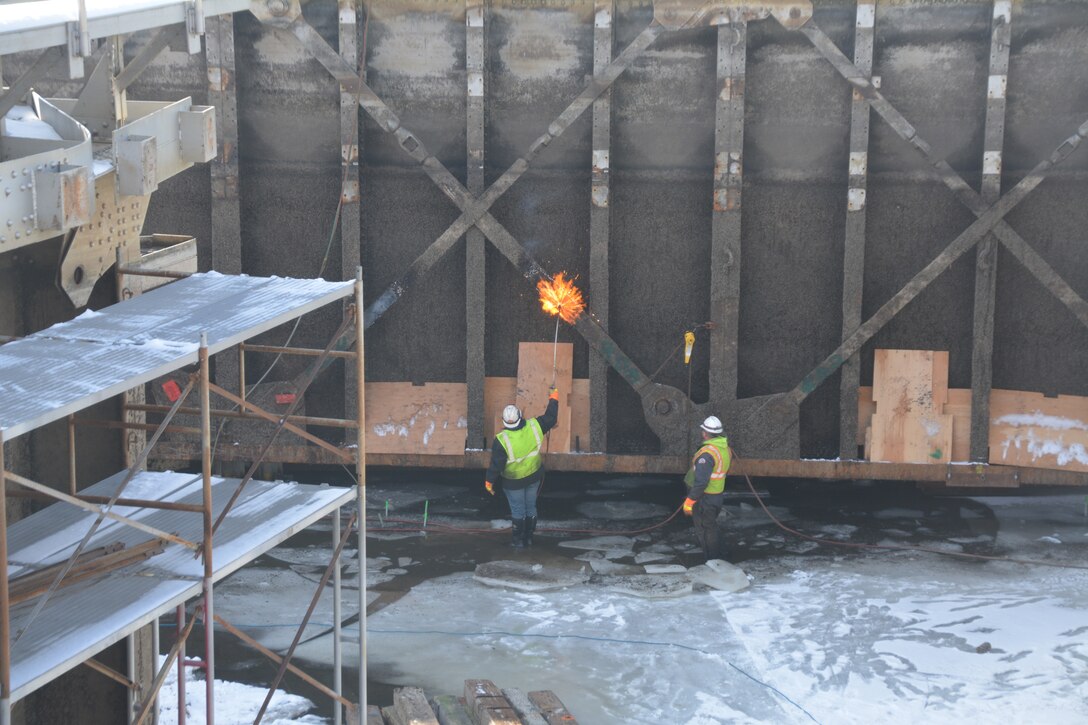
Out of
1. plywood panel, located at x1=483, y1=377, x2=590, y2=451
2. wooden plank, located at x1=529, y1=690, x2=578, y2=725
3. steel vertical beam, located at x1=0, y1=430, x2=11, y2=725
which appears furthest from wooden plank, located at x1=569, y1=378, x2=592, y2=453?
steel vertical beam, located at x1=0, y1=430, x2=11, y2=725

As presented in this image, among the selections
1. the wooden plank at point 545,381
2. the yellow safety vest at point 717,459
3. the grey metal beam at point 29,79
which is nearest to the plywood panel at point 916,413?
the yellow safety vest at point 717,459

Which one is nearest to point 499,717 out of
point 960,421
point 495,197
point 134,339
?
point 134,339

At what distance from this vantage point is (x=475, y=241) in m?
12.7

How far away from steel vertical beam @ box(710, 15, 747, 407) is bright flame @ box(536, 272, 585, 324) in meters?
1.24

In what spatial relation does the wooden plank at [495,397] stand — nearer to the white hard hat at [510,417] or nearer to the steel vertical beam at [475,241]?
the steel vertical beam at [475,241]

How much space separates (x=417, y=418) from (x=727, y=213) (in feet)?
11.4

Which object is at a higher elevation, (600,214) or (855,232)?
(600,214)

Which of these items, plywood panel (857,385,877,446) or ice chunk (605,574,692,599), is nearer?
ice chunk (605,574,692,599)

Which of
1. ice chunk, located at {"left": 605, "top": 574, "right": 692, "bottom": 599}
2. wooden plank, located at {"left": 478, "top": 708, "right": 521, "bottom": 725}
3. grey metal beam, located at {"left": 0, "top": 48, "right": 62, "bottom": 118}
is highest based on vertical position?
grey metal beam, located at {"left": 0, "top": 48, "right": 62, "bottom": 118}

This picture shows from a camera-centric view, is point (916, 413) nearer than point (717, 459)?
No

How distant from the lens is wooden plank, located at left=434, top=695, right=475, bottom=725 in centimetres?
878

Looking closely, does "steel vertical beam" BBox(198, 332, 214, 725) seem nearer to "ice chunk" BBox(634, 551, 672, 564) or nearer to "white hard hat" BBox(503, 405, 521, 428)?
"white hard hat" BBox(503, 405, 521, 428)

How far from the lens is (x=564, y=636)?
10.4 meters

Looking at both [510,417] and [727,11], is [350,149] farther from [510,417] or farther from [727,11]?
[727,11]
